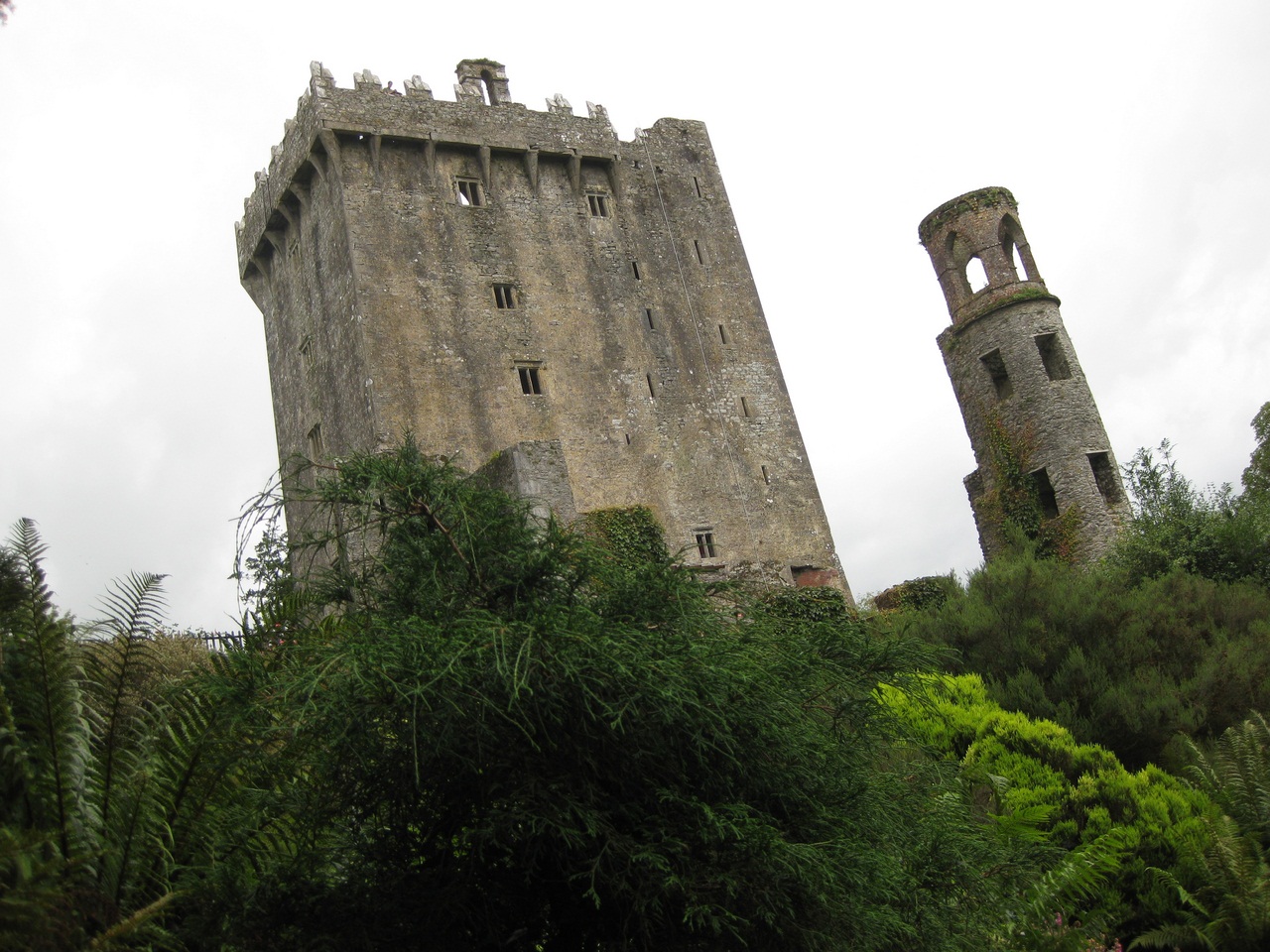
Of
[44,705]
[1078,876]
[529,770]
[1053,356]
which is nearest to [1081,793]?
[1078,876]

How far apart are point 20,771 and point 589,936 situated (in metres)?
2.76

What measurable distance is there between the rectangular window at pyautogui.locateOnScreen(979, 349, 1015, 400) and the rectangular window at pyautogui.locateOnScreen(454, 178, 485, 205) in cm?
1087

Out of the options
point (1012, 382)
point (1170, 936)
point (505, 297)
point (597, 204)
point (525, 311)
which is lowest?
point (1170, 936)

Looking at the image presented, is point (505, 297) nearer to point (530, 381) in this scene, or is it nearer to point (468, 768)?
point (530, 381)

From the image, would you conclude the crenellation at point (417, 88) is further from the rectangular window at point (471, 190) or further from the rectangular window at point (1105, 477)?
the rectangular window at point (1105, 477)

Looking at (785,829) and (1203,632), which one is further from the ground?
(1203,632)

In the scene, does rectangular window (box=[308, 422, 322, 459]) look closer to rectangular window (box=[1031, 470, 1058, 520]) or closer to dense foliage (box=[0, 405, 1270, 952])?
rectangular window (box=[1031, 470, 1058, 520])

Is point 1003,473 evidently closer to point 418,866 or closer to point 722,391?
point 722,391

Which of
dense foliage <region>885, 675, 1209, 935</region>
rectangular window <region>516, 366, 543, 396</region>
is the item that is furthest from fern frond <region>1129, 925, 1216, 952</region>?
rectangular window <region>516, 366, 543, 396</region>

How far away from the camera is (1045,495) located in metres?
24.2

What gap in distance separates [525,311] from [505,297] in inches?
19.4

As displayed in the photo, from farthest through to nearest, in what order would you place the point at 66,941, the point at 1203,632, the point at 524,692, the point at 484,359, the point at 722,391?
the point at 722,391 → the point at 484,359 → the point at 1203,632 → the point at 524,692 → the point at 66,941

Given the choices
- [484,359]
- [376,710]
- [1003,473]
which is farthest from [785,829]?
[1003,473]

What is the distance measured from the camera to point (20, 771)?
5.44 meters
